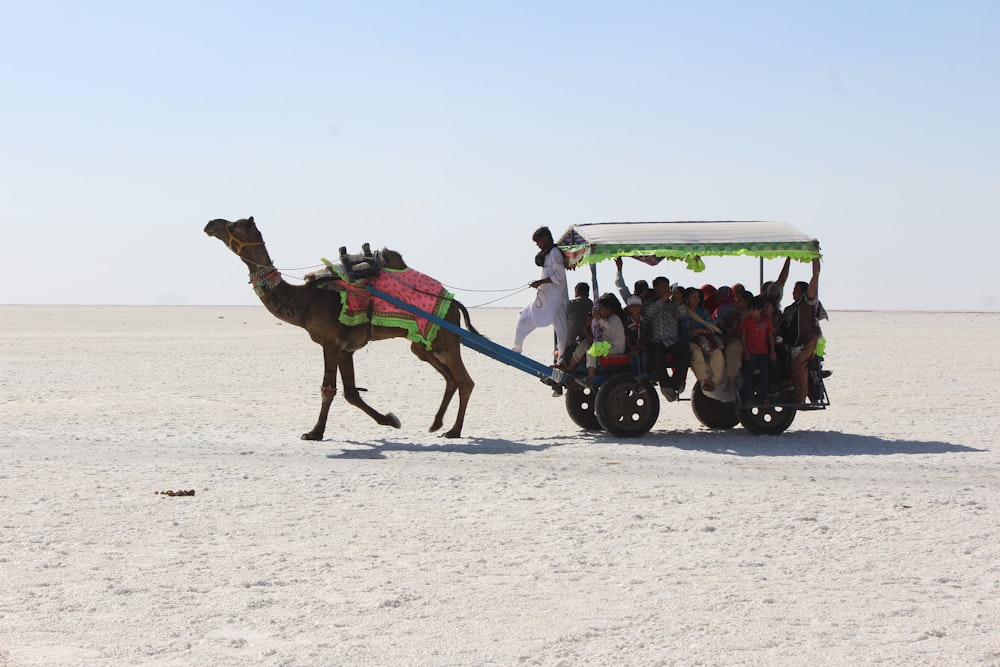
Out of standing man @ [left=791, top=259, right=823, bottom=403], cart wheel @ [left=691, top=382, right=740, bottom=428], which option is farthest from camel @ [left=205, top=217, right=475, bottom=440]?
standing man @ [left=791, top=259, right=823, bottom=403]

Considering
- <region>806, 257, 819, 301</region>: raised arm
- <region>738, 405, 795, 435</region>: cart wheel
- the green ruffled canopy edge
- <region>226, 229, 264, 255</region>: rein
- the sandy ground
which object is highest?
<region>226, 229, 264, 255</region>: rein

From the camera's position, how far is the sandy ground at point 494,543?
6.41 meters

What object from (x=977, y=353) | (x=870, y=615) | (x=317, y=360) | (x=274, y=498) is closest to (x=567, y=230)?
(x=274, y=498)

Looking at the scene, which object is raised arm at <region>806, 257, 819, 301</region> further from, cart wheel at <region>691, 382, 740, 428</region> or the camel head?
the camel head

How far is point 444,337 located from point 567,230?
1931 mm

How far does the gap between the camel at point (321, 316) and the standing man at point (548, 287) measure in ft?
2.77

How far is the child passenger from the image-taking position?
13.9 meters

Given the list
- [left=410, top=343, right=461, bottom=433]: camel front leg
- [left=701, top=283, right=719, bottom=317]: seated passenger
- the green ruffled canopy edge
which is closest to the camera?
the green ruffled canopy edge

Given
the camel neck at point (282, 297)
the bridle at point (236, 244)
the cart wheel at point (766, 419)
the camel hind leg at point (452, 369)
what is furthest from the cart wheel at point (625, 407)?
the bridle at point (236, 244)

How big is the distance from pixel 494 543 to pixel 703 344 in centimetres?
602

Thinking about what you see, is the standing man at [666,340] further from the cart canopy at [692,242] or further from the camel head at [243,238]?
the camel head at [243,238]

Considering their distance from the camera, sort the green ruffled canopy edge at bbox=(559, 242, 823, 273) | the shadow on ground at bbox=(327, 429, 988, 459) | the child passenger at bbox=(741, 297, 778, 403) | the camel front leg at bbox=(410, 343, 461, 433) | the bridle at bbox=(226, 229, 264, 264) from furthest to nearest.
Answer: the camel front leg at bbox=(410, 343, 461, 433) → the child passenger at bbox=(741, 297, 778, 403) → the bridle at bbox=(226, 229, 264, 264) → the green ruffled canopy edge at bbox=(559, 242, 823, 273) → the shadow on ground at bbox=(327, 429, 988, 459)

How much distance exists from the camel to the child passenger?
3222 mm

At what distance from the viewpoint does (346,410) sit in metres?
18.0
